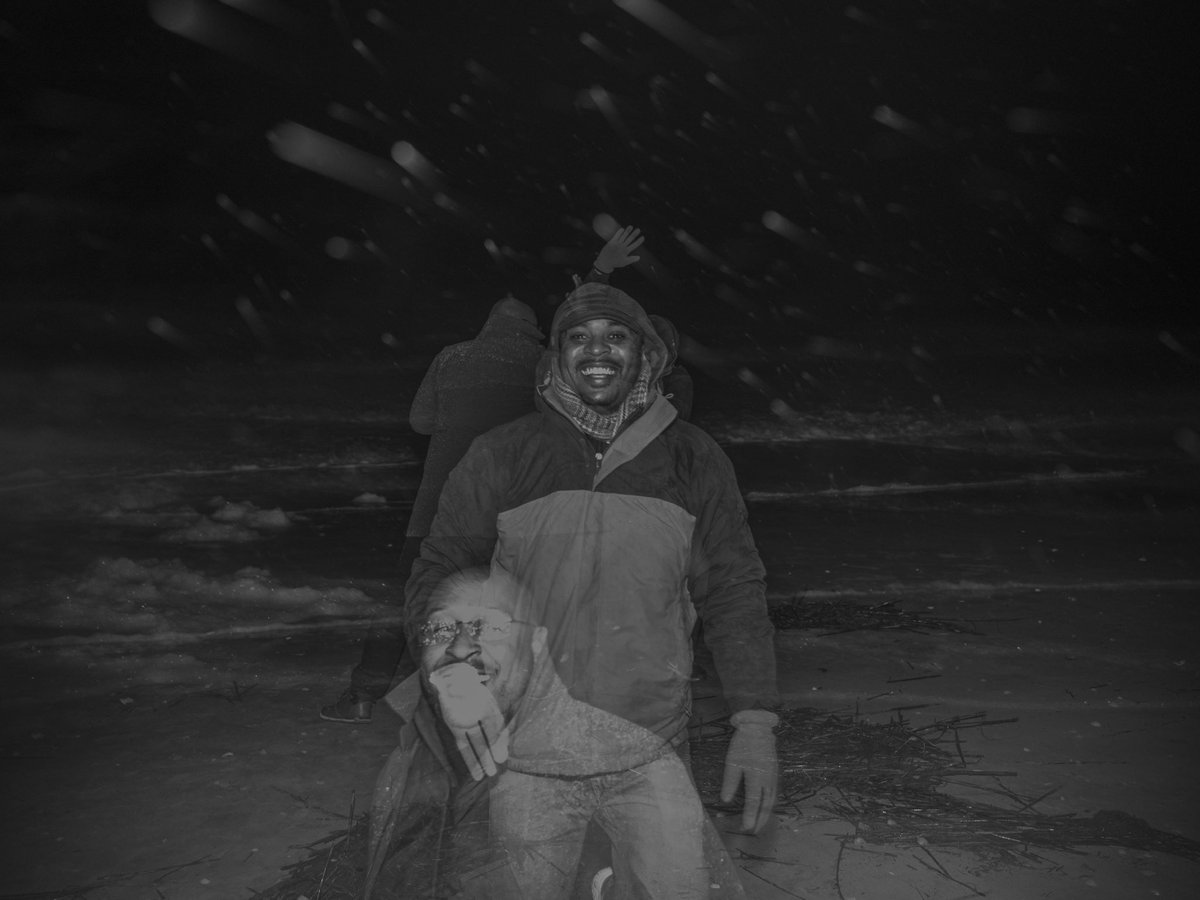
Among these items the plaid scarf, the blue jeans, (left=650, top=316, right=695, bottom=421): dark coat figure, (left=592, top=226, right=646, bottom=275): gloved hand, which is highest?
the plaid scarf

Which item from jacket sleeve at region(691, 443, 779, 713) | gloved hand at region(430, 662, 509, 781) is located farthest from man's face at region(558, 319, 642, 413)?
gloved hand at region(430, 662, 509, 781)

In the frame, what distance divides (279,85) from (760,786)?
4434 centimetres

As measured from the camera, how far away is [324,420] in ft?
54.5

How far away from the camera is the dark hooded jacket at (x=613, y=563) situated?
2637mm

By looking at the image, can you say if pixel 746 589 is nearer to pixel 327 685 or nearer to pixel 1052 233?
pixel 327 685

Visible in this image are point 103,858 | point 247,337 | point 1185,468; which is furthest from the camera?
point 247,337

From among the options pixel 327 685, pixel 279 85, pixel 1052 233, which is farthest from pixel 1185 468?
pixel 279 85

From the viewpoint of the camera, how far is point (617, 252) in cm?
430

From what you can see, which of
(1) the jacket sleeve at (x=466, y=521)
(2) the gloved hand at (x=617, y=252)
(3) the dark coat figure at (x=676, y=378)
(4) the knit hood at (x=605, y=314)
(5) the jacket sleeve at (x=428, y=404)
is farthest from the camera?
(5) the jacket sleeve at (x=428, y=404)

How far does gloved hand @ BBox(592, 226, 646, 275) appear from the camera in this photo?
4.22m
